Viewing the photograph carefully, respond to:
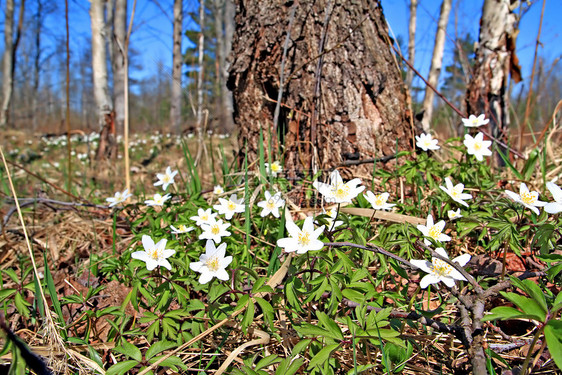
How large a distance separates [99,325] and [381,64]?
1996 mm

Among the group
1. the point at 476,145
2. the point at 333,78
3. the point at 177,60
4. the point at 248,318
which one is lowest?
the point at 248,318

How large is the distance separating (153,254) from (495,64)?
10.6ft

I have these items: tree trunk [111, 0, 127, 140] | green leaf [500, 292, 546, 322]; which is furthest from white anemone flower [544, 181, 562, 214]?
tree trunk [111, 0, 127, 140]

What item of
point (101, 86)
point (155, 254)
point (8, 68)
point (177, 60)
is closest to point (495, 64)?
point (155, 254)

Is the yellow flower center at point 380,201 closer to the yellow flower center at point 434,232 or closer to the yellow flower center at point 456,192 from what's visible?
the yellow flower center at point 434,232

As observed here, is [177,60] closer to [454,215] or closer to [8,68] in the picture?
[8,68]

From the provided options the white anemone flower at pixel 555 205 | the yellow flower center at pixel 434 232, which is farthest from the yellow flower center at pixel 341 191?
the white anemone flower at pixel 555 205

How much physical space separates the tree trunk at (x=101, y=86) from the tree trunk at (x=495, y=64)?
18.3ft

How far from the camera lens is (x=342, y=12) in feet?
6.52

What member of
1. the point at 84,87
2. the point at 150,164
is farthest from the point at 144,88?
the point at 150,164

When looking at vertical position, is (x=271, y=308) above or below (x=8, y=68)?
below

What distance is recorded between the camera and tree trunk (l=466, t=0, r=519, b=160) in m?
2.91

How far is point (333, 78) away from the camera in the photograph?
6.63 ft

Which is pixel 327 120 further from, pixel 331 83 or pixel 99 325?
pixel 99 325
